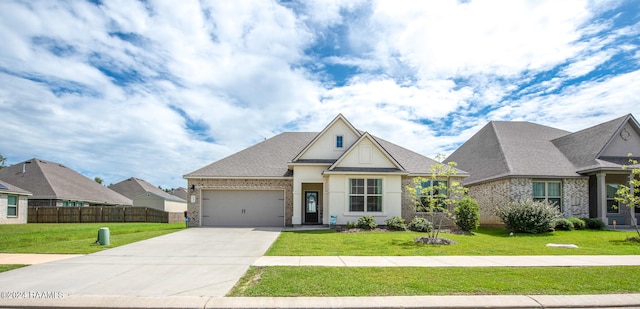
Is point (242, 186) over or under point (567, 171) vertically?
under

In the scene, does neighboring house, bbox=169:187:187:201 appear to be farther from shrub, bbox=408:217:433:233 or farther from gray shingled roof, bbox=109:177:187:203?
shrub, bbox=408:217:433:233

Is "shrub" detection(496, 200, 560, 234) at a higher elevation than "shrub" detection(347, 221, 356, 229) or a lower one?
higher

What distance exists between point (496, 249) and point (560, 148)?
15.9 meters

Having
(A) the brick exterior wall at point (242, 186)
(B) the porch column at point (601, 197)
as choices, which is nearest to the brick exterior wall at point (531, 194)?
(B) the porch column at point (601, 197)

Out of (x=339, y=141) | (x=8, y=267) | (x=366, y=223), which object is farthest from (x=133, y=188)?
(x=8, y=267)

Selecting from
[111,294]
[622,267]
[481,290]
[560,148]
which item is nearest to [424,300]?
[481,290]

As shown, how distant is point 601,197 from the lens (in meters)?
21.7

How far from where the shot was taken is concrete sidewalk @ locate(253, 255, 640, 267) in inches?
396

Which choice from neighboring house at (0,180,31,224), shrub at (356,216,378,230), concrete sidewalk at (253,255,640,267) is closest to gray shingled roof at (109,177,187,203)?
neighboring house at (0,180,31,224)

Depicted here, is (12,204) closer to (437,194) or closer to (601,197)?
(437,194)

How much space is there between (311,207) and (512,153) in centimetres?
1261

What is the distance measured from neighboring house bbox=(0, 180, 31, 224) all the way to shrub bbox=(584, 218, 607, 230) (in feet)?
122

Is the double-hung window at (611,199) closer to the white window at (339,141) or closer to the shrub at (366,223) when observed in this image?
the shrub at (366,223)

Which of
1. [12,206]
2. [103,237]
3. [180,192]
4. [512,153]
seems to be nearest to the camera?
[103,237]
